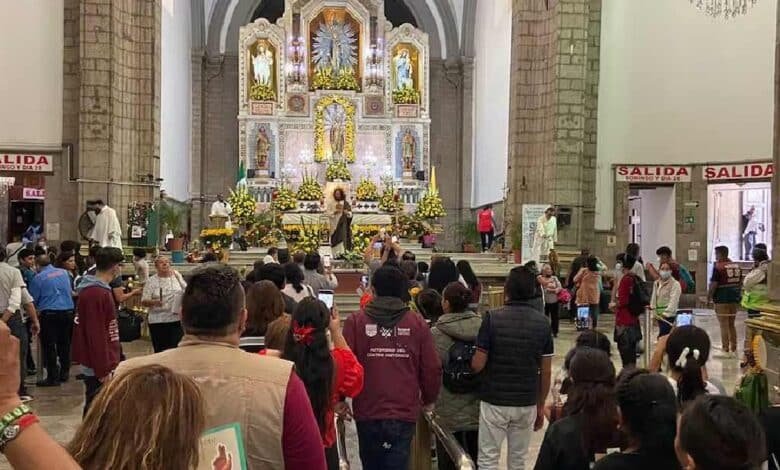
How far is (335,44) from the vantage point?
3009 cm

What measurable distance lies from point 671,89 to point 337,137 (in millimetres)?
13790

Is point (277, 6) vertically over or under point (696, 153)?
over

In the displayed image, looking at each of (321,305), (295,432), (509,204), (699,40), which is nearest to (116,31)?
(509,204)

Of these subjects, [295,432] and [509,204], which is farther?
[509,204]

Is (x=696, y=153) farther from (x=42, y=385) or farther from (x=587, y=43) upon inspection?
(x=42, y=385)

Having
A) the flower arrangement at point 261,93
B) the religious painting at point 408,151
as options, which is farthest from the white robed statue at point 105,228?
the religious painting at point 408,151

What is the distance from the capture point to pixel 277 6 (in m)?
32.9

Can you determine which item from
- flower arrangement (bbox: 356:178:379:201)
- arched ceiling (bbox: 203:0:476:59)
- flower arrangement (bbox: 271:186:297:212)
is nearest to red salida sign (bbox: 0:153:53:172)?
flower arrangement (bbox: 271:186:297:212)

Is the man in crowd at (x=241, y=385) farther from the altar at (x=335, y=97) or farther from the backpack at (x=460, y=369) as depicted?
the altar at (x=335, y=97)

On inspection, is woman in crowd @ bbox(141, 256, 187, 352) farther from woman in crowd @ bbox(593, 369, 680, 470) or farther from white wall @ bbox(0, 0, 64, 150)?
white wall @ bbox(0, 0, 64, 150)

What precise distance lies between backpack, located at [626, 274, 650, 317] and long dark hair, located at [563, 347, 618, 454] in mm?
5167

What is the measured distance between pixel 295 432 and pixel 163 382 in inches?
30.3

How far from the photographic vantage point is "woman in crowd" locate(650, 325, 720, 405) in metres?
3.50

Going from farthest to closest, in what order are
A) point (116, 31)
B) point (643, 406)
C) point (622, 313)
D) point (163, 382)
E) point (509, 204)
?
1. point (509, 204)
2. point (116, 31)
3. point (622, 313)
4. point (643, 406)
5. point (163, 382)
